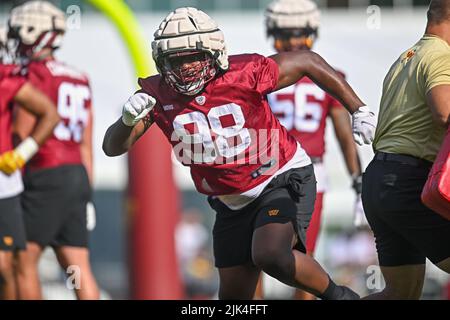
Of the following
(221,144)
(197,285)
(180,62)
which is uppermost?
(180,62)

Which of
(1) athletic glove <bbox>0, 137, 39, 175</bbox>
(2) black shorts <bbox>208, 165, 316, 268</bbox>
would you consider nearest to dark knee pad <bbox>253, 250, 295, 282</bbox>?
(2) black shorts <bbox>208, 165, 316, 268</bbox>

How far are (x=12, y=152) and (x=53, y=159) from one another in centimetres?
48

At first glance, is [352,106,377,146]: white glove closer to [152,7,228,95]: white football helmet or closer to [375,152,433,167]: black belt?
[375,152,433,167]: black belt

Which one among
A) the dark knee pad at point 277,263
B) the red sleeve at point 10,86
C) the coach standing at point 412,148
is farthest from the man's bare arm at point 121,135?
the red sleeve at point 10,86

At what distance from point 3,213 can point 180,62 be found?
2.21 metres

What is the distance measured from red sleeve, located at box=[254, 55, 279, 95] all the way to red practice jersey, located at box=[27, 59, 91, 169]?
2.15 meters

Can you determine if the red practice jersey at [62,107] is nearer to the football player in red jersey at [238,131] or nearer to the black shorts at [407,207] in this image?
the football player in red jersey at [238,131]

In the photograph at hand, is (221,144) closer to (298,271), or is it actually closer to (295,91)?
(298,271)

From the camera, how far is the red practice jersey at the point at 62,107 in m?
7.06

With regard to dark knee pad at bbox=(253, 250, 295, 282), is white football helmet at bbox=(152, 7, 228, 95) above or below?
above

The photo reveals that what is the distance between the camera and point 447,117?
4695mm

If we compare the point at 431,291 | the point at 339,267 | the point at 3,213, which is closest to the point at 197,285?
the point at 339,267

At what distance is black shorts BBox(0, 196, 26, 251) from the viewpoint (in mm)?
6770

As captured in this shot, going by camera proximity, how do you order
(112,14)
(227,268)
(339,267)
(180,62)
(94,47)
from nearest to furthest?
(180,62) < (227,268) < (112,14) < (339,267) < (94,47)
